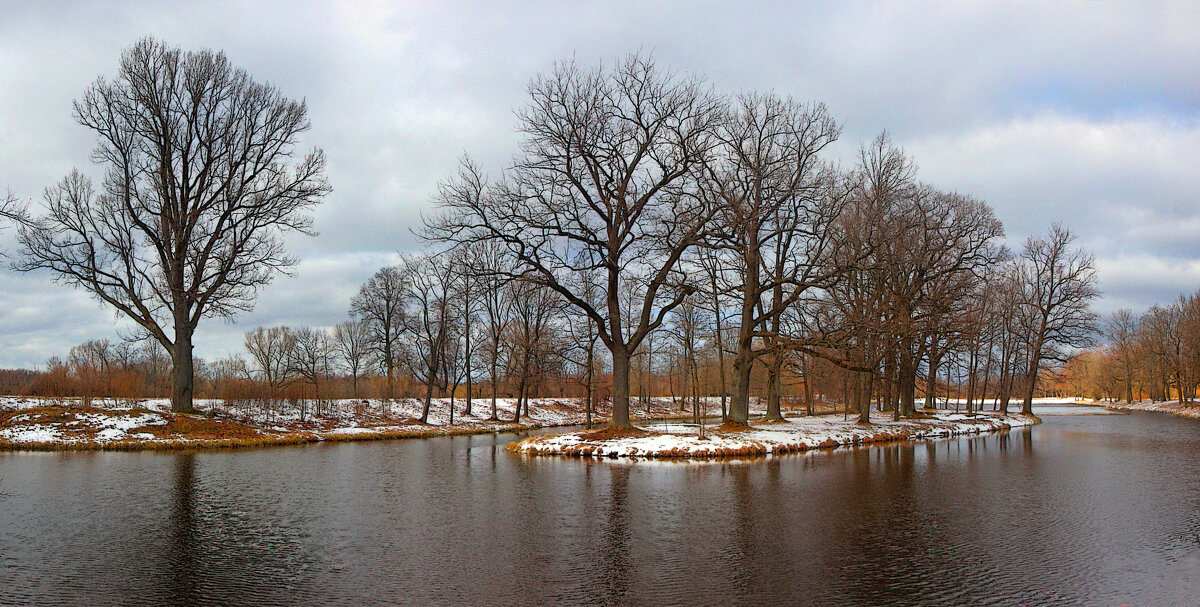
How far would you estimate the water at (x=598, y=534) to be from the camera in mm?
8523

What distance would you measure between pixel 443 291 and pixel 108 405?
18998 millimetres

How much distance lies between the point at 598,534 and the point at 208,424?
23494 millimetres

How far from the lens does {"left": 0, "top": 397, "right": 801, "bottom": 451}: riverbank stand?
85.6ft

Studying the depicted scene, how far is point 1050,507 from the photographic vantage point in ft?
47.1

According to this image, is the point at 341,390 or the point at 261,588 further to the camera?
the point at 341,390

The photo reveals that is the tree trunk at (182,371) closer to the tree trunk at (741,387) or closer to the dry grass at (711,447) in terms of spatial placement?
the dry grass at (711,447)

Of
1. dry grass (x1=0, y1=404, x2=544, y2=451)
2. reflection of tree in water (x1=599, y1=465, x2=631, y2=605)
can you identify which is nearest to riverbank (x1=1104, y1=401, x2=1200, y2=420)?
reflection of tree in water (x1=599, y1=465, x2=631, y2=605)

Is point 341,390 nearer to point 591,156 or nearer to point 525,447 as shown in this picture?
point 525,447

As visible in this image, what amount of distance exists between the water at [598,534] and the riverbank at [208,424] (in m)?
5.44

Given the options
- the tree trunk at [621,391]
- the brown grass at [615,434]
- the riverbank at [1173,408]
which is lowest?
the riverbank at [1173,408]

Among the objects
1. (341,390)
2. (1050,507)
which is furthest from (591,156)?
(341,390)

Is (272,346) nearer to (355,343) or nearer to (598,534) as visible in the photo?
(355,343)

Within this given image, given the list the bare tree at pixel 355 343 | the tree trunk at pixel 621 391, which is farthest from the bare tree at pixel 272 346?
the tree trunk at pixel 621 391

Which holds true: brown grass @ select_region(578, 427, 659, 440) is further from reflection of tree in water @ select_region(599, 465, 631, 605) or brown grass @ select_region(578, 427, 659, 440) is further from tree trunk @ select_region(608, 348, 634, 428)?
reflection of tree in water @ select_region(599, 465, 631, 605)
